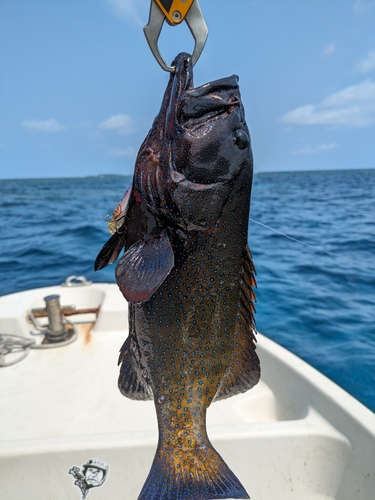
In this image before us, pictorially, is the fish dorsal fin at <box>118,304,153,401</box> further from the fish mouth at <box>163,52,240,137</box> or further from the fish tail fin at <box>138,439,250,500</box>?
the fish mouth at <box>163,52,240,137</box>

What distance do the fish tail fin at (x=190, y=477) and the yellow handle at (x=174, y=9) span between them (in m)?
2.10

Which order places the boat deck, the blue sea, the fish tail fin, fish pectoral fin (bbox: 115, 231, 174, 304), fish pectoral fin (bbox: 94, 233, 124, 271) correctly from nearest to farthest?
fish pectoral fin (bbox: 115, 231, 174, 304), the fish tail fin, fish pectoral fin (bbox: 94, 233, 124, 271), the boat deck, the blue sea

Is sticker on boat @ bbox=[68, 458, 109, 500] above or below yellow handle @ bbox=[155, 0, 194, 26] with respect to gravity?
below

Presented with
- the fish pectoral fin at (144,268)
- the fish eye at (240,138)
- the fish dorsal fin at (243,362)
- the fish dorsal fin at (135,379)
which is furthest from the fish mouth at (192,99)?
the fish dorsal fin at (135,379)

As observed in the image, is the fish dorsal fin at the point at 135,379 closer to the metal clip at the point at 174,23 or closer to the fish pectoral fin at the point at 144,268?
the fish pectoral fin at the point at 144,268

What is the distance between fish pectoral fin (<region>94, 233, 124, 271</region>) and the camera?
1.91 metres

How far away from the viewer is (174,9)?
5.55 feet

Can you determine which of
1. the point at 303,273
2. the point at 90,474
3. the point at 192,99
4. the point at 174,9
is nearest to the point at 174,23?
the point at 174,9

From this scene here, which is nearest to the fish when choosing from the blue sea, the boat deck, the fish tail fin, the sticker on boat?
the fish tail fin

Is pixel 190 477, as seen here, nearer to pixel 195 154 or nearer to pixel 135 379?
pixel 135 379

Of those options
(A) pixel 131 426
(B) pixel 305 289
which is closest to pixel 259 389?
(A) pixel 131 426

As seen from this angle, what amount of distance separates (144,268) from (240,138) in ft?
2.65

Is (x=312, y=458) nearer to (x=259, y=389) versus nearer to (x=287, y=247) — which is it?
(x=259, y=389)

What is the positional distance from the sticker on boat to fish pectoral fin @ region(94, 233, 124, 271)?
1.87 m
